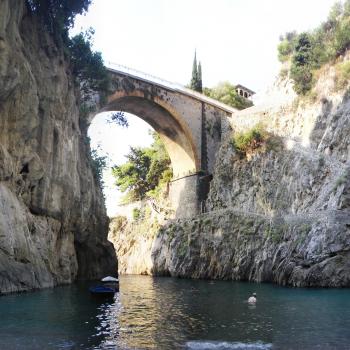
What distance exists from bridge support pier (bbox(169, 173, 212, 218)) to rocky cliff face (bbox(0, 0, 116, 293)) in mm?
14123

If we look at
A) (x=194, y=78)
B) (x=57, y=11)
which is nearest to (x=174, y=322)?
(x=57, y=11)

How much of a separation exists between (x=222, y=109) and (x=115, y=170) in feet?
72.8

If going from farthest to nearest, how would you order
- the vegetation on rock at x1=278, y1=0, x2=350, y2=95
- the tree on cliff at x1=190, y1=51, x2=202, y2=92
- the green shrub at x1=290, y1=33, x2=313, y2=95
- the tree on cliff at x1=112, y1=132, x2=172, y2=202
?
the tree on cliff at x1=112, y1=132, x2=172, y2=202 → the tree on cliff at x1=190, y1=51, x2=202, y2=92 → the green shrub at x1=290, y1=33, x2=313, y2=95 → the vegetation on rock at x1=278, y1=0, x2=350, y2=95

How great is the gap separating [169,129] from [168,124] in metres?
0.94

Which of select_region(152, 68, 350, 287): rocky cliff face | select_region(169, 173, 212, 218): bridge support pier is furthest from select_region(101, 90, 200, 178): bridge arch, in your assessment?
select_region(152, 68, 350, 287): rocky cliff face

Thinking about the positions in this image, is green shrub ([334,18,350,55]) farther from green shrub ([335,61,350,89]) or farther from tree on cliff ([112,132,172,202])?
tree on cliff ([112,132,172,202])

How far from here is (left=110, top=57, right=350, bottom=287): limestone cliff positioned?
3556cm

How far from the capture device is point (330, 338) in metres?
15.1

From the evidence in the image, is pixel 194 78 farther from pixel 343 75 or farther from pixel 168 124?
pixel 343 75

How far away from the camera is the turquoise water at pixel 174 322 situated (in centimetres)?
1414

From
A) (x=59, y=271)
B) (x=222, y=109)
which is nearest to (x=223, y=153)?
(x=222, y=109)

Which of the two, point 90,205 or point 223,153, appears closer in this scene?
point 90,205

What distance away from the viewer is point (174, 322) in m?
18.2

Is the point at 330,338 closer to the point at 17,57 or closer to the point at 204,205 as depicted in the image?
the point at 17,57
